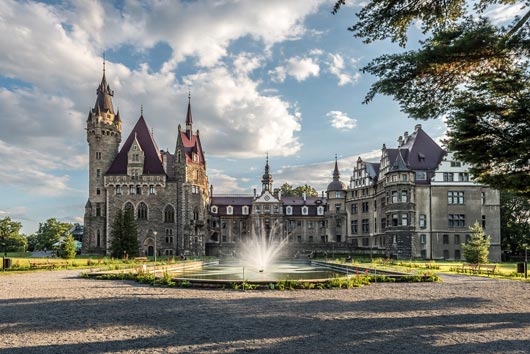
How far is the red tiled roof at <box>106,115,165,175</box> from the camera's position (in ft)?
210

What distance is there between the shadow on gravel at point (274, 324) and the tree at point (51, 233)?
278ft

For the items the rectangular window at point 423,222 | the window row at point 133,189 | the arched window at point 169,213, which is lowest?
the rectangular window at point 423,222

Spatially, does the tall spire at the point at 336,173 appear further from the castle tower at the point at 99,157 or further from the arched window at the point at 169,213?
the castle tower at the point at 99,157

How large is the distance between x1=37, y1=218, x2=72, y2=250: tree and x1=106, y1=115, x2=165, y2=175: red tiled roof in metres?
34.4

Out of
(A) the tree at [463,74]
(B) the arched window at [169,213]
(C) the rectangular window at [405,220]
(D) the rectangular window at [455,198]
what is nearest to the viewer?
(A) the tree at [463,74]

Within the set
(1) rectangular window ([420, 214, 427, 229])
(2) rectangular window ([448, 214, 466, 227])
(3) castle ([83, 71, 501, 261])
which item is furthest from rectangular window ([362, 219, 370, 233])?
(2) rectangular window ([448, 214, 466, 227])

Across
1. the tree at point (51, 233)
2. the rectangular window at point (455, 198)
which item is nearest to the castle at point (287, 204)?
the rectangular window at point (455, 198)

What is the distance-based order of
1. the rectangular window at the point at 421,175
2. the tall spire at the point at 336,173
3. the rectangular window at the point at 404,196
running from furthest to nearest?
the tall spire at the point at 336,173, the rectangular window at the point at 421,175, the rectangular window at the point at 404,196

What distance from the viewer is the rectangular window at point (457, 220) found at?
52031 mm

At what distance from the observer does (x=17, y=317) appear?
1135cm

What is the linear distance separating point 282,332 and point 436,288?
11.3 metres

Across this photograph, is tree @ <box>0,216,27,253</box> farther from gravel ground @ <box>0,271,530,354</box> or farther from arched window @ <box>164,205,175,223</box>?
gravel ground @ <box>0,271,530,354</box>

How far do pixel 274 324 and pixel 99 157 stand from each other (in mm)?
59973

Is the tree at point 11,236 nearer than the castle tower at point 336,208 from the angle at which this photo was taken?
No
